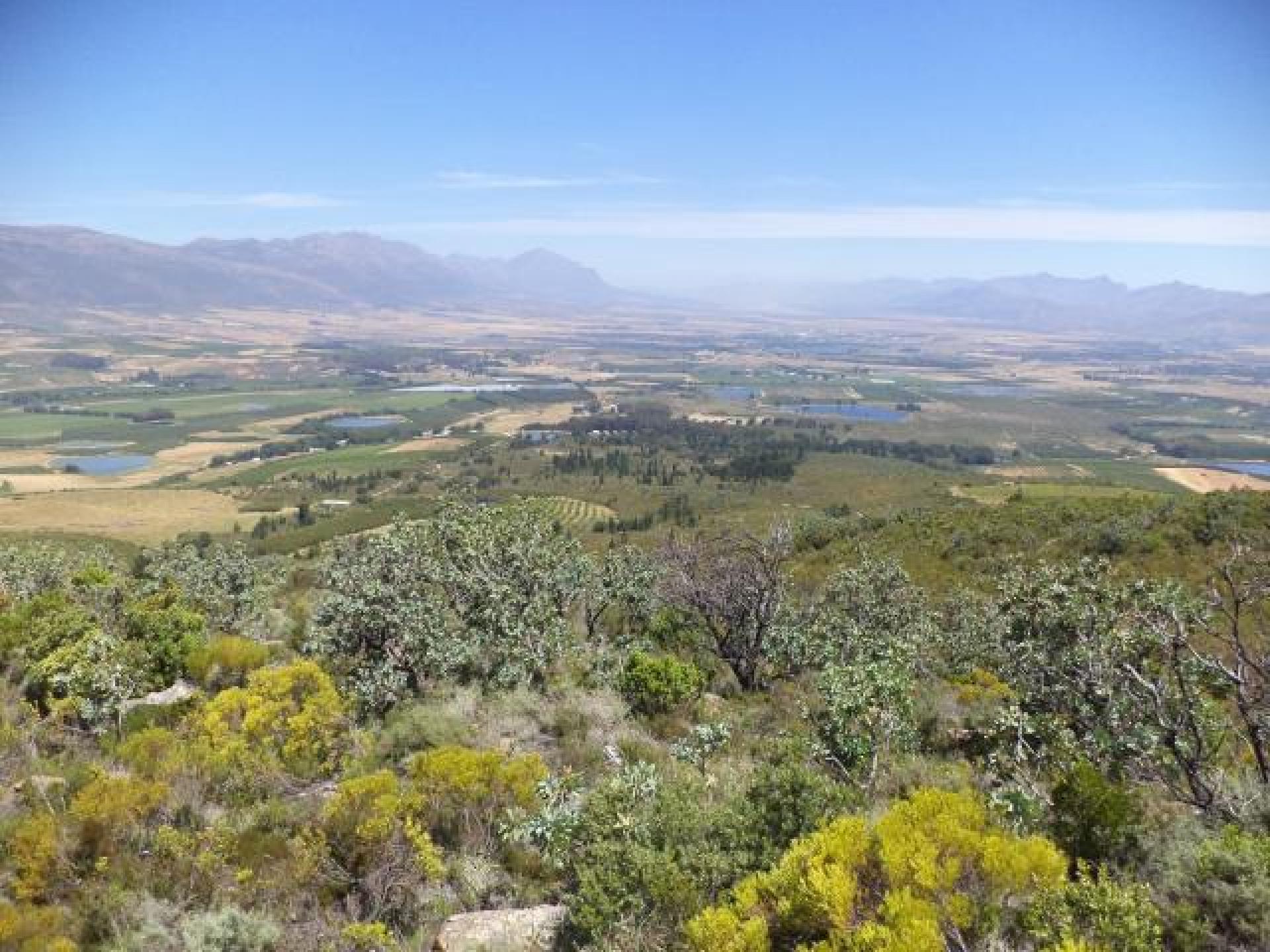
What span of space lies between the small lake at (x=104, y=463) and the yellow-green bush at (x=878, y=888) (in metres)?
149

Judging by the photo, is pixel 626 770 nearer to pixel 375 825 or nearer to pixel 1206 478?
pixel 375 825

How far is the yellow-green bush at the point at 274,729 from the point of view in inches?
518

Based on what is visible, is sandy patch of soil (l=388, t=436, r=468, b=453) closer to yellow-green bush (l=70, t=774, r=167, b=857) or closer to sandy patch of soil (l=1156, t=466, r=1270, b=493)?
sandy patch of soil (l=1156, t=466, r=1270, b=493)

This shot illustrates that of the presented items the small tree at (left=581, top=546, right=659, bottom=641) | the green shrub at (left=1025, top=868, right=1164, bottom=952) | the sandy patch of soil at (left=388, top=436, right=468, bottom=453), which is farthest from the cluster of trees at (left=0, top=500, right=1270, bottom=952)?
the sandy patch of soil at (left=388, top=436, right=468, bottom=453)

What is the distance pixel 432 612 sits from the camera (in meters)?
18.9

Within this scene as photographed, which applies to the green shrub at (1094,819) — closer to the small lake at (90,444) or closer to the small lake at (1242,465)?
the small lake at (1242,465)

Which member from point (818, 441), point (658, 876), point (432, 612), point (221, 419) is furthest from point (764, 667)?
point (221, 419)

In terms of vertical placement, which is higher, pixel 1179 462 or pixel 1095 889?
pixel 1095 889

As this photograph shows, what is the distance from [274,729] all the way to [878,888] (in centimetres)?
1132

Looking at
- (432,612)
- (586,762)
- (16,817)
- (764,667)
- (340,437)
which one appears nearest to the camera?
(16,817)

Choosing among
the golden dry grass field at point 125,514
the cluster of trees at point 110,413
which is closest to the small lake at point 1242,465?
the golden dry grass field at point 125,514

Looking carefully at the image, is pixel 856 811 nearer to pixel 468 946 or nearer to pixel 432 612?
pixel 468 946

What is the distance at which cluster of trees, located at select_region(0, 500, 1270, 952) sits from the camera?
25.1ft

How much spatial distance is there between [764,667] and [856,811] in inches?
581
